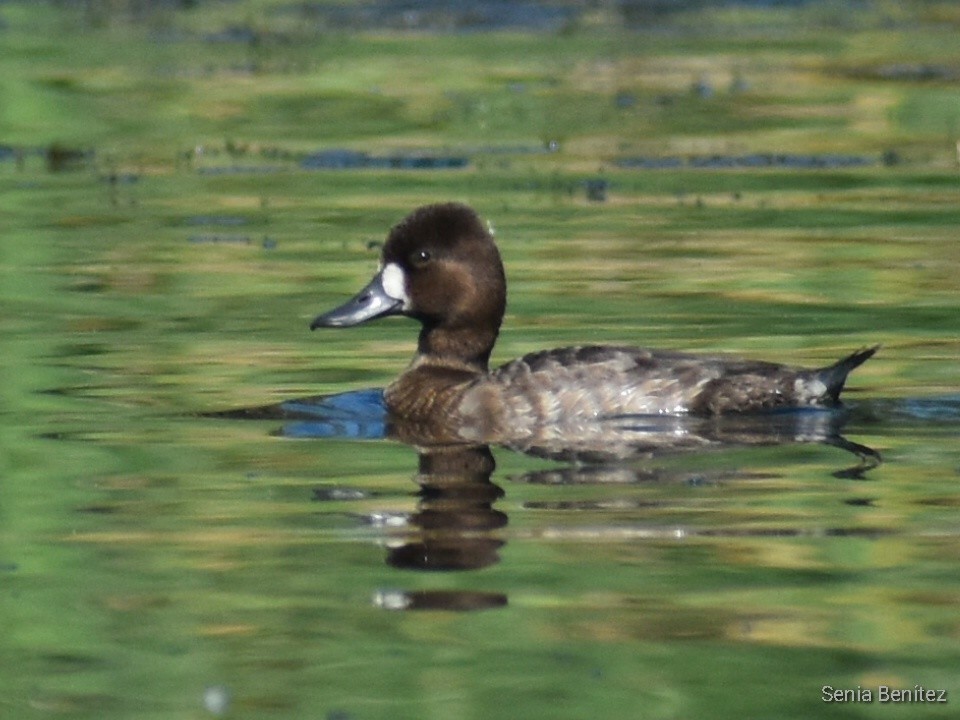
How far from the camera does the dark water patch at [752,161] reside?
16.0 metres

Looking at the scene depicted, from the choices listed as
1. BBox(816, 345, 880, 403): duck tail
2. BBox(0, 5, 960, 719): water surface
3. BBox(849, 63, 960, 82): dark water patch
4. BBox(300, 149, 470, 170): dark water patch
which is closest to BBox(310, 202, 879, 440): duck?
BBox(816, 345, 880, 403): duck tail

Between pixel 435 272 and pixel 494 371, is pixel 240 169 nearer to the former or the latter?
pixel 435 272

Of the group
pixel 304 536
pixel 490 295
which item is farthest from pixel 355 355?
pixel 304 536

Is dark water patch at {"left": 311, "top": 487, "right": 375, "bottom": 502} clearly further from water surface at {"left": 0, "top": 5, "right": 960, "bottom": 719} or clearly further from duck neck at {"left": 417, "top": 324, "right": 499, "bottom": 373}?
duck neck at {"left": 417, "top": 324, "right": 499, "bottom": 373}

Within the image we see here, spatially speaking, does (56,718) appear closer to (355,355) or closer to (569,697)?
(569,697)

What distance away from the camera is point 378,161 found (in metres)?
16.5

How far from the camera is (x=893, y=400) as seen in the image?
8.93 meters

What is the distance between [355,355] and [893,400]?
8.24ft

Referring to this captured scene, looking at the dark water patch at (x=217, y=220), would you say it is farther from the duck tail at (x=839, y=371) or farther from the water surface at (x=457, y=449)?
the duck tail at (x=839, y=371)

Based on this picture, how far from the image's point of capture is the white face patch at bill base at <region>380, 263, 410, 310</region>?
30.9 ft

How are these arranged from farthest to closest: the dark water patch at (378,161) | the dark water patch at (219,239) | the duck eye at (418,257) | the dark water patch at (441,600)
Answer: the dark water patch at (378,161)
the dark water patch at (219,239)
the duck eye at (418,257)
the dark water patch at (441,600)

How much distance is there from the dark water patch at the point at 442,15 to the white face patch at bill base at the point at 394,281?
13903 mm

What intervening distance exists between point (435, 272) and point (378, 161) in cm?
719

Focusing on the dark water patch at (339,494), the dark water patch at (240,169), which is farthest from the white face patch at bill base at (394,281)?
the dark water patch at (240,169)
